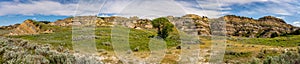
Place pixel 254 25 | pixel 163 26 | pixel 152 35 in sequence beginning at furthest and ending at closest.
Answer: pixel 254 25
pixel 152 35
pixel 163 26

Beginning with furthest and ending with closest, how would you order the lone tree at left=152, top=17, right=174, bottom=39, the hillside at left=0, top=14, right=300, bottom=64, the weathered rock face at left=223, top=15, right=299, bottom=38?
the weathered rock face at left=223, top=15, right=299, bottom=38
the lone tree at left=152, top=17, right=174, bottom=39
the hillside at left=0, top=14, right=300, bottom=64

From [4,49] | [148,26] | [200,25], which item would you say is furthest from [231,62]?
[148,26]

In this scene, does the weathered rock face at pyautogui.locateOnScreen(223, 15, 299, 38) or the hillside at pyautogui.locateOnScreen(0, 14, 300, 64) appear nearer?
the hillside at pyautogui.locateOnScreen(0, 14, 300, 64)

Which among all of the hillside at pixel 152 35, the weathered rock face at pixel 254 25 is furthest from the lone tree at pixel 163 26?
the weathered rock face at pixel 254 25

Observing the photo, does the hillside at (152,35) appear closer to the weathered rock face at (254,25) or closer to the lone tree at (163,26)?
the weathered rock face at (254,25)

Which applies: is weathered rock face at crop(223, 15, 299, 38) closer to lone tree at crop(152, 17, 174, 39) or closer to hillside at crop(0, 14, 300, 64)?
hillside at crop(0, 14, 300, 64)

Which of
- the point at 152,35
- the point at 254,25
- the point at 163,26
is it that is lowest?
the point at 254,25

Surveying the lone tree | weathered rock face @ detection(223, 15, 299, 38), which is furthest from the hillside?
the lone tree

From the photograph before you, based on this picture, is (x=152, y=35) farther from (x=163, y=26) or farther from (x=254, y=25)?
(x=254, y=25)

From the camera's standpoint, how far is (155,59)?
97.0ft

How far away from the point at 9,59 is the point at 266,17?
17405 centimetres

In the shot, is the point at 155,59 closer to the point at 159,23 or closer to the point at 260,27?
the point at 159,23

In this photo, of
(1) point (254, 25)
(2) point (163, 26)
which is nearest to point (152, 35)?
(2) point (163, 26)

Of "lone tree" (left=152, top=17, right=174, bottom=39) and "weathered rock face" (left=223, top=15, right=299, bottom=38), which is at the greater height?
"lone tree" (left=152, top=17, right=174, bottom=39)
